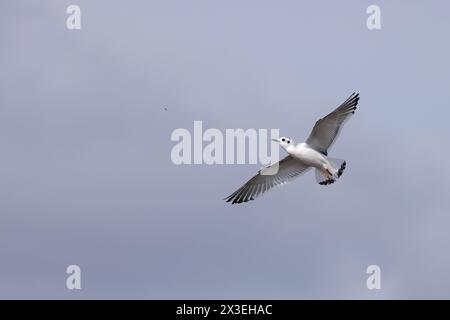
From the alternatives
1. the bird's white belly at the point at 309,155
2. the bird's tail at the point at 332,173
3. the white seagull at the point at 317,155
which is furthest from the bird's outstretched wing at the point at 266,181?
the bird's white belly at the point at 309,155

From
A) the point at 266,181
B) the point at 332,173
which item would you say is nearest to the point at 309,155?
the point at 332,173

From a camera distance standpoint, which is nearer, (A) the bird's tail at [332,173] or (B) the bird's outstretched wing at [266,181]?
(A) the bird's tail at [332,173]

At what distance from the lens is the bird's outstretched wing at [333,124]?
729 inches

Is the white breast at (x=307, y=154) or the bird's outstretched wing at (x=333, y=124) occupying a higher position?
the bird's outstretched wing at (x=333, y=124)

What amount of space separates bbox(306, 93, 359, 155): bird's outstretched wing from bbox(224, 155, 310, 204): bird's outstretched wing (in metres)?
0.86

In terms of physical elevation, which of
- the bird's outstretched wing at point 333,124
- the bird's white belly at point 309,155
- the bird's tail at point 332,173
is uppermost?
the bird's outstretched wing at point 333,124

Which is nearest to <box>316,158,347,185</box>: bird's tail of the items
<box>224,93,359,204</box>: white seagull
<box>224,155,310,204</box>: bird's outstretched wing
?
<box>224,93,359,204</box>: white seagull

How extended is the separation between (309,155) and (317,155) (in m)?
0.13

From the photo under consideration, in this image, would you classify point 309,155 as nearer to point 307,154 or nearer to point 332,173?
point 307,154

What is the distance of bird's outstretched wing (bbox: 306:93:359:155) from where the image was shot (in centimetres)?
1852

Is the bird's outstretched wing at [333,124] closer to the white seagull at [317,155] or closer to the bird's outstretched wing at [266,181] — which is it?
the white seagull at [317,155]
